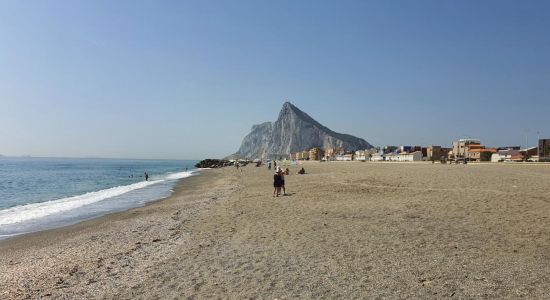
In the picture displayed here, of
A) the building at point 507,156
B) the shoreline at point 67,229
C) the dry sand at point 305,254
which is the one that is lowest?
the shoreline at point 67,229

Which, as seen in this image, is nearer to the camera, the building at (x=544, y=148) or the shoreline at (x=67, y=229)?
the shoreline at (x=67, y=229)

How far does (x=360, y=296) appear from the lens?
20.6 ft

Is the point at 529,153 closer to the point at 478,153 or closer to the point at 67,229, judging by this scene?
the point at 478,153

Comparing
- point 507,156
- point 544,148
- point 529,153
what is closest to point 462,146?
point 529,153

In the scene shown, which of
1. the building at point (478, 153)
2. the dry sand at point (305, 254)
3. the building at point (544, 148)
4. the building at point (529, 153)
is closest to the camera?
the dry sand at point (305, 254)

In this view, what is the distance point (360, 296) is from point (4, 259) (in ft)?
33.1

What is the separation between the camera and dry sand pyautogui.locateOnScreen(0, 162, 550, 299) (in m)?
6.79

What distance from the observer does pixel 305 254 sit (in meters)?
8.99

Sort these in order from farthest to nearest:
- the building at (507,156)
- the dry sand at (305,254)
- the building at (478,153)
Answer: the building at (478,153)
the building at (507,156)
the dry sand at (305,254)

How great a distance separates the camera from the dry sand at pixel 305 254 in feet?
22.3

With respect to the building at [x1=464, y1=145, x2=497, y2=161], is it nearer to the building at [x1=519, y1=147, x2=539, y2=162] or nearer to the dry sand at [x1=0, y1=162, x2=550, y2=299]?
the building at [x1=519, y1=147, x2=539, y2=162]

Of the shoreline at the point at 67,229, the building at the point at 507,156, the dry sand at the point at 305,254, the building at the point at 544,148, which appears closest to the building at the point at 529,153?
the building at the point at 507,156

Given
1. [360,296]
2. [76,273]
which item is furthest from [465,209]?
[76,273]

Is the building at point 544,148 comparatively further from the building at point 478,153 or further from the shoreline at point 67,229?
the shoreline at point 67,229
